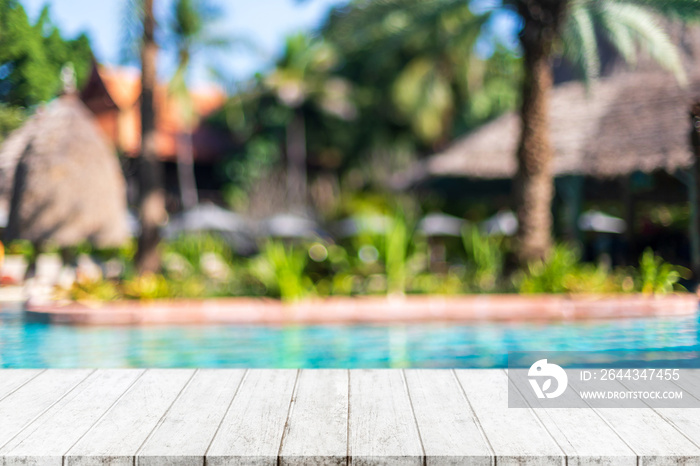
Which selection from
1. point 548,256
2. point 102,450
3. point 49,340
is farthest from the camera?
point 548,256

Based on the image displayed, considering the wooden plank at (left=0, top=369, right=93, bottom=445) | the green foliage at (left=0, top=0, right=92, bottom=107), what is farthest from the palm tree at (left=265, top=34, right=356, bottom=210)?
the wooden plank at (left=0, top=369, right=93, bottom=445)

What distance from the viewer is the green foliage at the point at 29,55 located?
557cm

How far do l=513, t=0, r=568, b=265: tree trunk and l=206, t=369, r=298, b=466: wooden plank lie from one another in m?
7.33

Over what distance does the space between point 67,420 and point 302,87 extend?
2870 cm

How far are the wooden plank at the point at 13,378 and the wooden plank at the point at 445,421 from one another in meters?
2.11

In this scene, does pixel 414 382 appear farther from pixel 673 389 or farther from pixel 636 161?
pixel 636 161

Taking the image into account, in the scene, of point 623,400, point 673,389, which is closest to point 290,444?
point 623,400

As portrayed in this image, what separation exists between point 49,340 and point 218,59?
2041 cm

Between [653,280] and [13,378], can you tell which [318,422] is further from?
[653,280]

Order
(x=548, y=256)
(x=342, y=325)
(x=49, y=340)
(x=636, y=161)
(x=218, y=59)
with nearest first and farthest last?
1. (x=49, y=340)
2. (x=342, y=325)
3. (x=548, y=256)
4. (x=636, y=161)
5. (x=218, y=59)

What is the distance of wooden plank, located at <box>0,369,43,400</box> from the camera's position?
3.63m

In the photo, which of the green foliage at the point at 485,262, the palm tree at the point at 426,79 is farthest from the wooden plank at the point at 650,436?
the palm tree at the point at 426,79

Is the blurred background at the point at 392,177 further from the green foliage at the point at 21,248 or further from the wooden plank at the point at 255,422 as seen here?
the wooden plank at the point at 255,422

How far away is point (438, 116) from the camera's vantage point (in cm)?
2706
